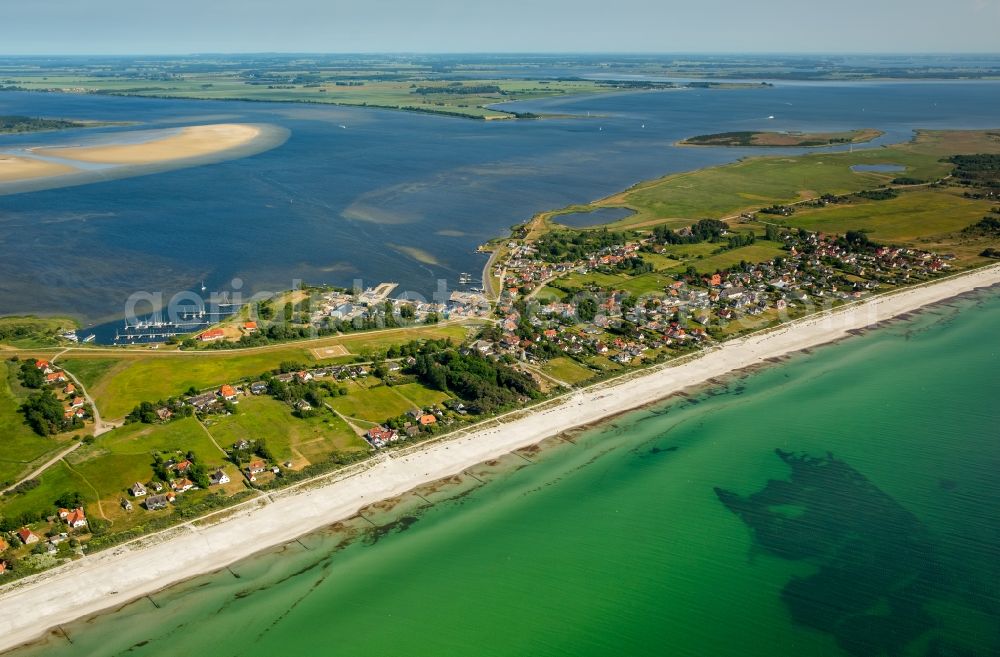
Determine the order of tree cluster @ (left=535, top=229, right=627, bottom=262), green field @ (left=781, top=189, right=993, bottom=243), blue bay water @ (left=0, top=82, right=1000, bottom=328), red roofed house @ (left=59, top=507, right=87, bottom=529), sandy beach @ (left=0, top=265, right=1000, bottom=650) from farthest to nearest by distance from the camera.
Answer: green field @ (left=781, top=189, right=993, bottom=243), tree cluster @ (left=535, top=229, right=627, bottom=262), blue bay water @ (left=0, top=82, right=1000, bottom=328), red roofed house @ (left=59, top=507, right=87, bottom=529), sandy beach @ (left=0, top=265, right=1000, bottom=650)

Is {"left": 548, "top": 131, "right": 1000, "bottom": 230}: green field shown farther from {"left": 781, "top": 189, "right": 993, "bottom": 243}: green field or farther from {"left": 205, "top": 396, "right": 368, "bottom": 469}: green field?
{"left": 205, "top": 396, "right": 368, "bottom": 469}: green field

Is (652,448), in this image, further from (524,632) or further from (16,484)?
(16,484)

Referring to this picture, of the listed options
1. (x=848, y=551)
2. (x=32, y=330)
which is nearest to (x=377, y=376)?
(x=32, y=330)

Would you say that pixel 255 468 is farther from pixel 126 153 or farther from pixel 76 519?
pixel 126 153

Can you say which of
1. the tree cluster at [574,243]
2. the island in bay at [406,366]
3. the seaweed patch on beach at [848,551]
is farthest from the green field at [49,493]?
the tree cluster at [574,243]

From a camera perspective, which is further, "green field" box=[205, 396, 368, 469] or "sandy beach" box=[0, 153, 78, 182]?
"sandy beach" box=[0, 153, 78, 182]

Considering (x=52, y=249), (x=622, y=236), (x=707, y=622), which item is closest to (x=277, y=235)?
(x=52, y=249)

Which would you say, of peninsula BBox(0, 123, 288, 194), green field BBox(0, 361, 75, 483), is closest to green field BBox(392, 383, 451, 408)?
green field BBox(0, 361, 75, 483)
